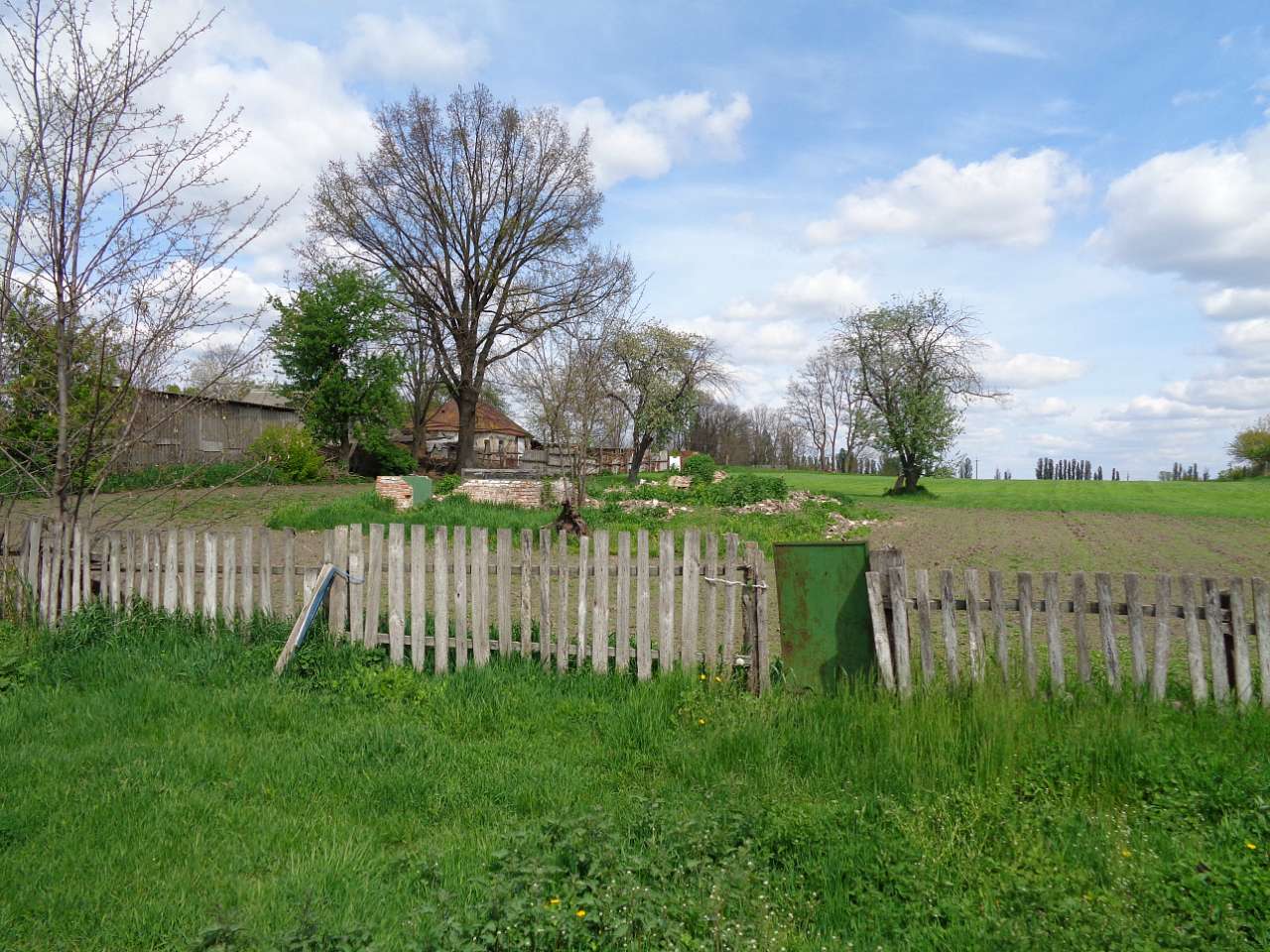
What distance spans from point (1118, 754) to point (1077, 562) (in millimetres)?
9736

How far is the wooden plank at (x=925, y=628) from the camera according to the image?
532 cm

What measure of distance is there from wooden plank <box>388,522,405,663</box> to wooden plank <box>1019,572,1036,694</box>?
447cm

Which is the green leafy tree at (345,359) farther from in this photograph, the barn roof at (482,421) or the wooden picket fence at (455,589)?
the barn roof at (482,421)

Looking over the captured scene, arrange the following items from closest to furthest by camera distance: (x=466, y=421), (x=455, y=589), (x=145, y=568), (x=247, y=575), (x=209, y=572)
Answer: (x=455, y=589), (x=247, y=575), (x=209, y=572), (x=145, y=568), (x=466, y=421)

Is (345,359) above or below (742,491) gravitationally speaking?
above

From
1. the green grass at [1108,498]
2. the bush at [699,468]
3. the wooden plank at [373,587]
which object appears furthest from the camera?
the bush at [699,468]

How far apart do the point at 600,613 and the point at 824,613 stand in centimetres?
163

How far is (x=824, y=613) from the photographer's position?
224 inches

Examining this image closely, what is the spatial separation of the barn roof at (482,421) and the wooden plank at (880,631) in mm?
59161

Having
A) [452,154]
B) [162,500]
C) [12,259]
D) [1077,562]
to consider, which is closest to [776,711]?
[12,259]

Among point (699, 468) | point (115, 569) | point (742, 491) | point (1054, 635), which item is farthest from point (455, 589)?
point (699, 468)

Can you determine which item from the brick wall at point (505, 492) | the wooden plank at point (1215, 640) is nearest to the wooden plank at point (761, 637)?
the wooden plank at point (1215, 640)

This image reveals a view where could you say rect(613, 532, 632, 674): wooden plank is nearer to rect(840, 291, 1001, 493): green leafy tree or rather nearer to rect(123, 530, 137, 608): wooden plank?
rect(123, 530, 137, 608): wooden plank

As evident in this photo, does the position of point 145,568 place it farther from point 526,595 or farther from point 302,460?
point 302,460
